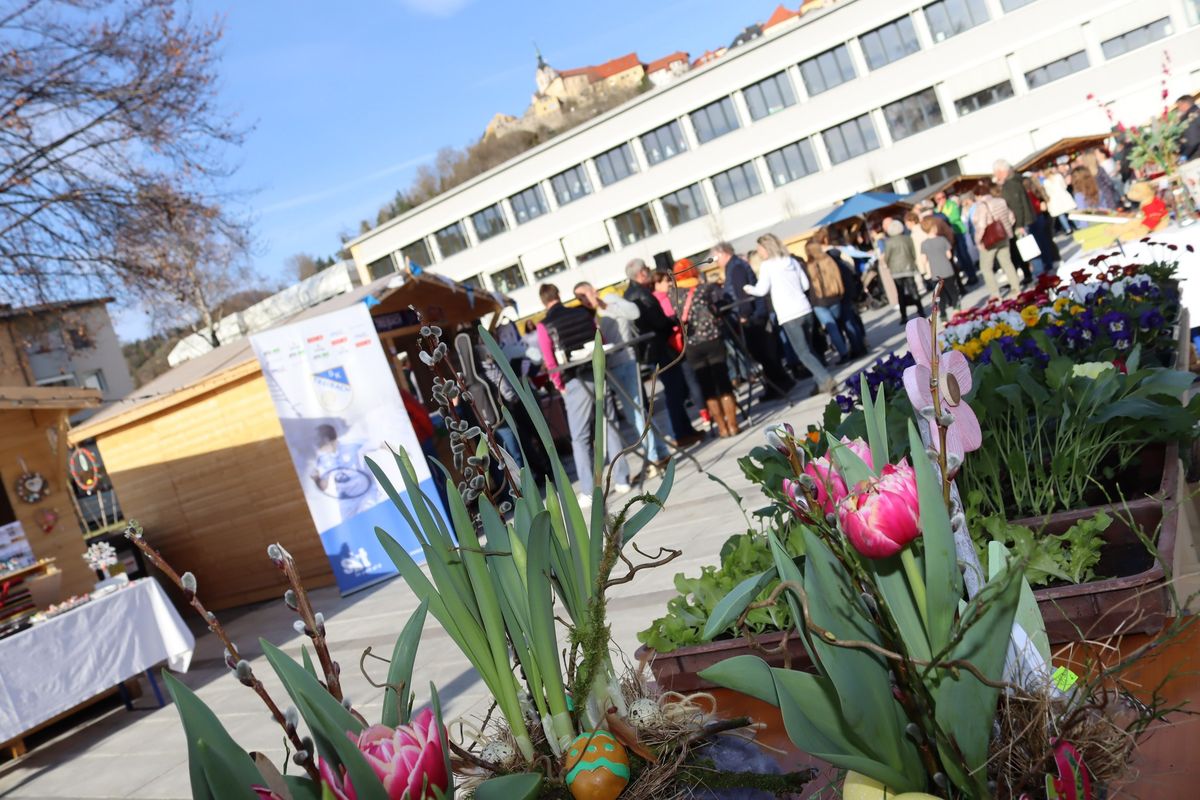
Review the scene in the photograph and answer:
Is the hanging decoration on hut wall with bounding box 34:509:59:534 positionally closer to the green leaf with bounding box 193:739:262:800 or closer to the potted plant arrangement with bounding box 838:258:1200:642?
the potted plant arrangement with bounding box 838:258:1200:642

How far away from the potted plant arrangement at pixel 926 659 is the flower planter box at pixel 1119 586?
1.77 feet

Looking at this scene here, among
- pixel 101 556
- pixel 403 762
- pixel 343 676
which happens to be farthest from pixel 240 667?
pixel 101 556

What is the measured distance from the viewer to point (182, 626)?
7.14 meters

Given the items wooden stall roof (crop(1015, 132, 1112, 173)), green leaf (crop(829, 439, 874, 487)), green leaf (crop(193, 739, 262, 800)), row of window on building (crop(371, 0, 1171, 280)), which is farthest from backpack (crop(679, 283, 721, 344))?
row of window on building (crop(371, 0, 1171, 280))

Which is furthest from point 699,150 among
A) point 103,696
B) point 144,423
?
point 103,696

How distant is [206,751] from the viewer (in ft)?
3.59

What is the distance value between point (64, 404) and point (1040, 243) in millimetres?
12162

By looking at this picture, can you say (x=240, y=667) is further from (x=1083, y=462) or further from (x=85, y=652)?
(x=85, y=652)

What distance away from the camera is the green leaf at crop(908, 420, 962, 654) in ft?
4.22

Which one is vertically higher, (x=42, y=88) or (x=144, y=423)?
(x=42, y=88)

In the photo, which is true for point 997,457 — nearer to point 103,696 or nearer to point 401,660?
point 401,660

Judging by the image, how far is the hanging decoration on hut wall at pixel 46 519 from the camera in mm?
8922

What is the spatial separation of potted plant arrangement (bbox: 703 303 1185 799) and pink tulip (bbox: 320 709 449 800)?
38 centimetres

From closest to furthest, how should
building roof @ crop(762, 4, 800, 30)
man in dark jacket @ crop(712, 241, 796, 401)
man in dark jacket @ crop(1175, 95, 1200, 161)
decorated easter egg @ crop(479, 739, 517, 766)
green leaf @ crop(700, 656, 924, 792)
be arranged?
1. green leaf @ crop(700, 656, 924, 792)
2. decorated easter egg @ crop(479, 739, 517, 766)
3. man in dark jacket @ crop(1175, 95, 1200, 161)
4. man in dark jacket @ crop(712, 241, 796, 401)
5. building roof @ crop(762, 4, 800, 30)
